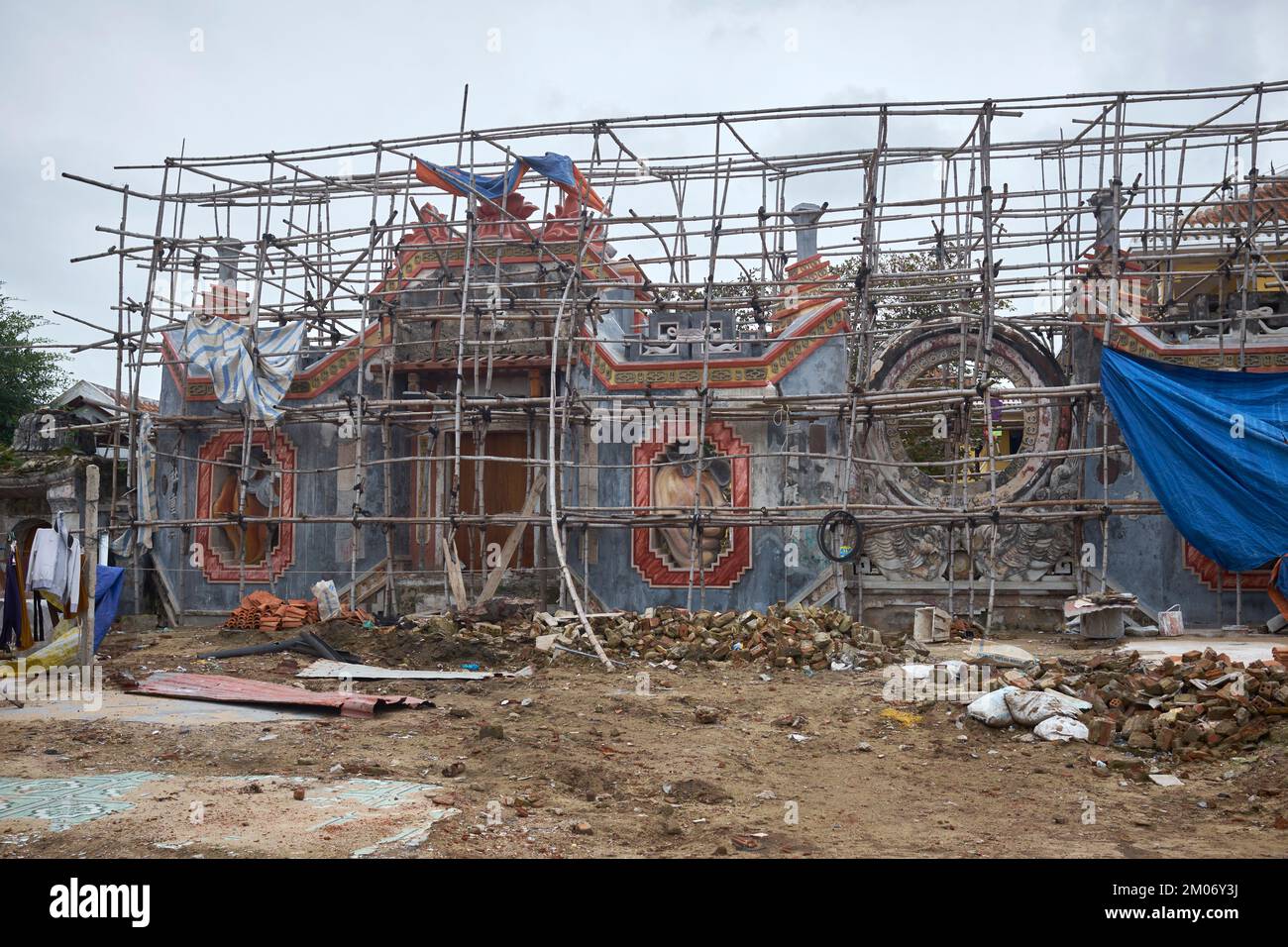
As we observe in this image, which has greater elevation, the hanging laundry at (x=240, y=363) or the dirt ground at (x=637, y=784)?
the hanging laundry at (x=240, y=363)

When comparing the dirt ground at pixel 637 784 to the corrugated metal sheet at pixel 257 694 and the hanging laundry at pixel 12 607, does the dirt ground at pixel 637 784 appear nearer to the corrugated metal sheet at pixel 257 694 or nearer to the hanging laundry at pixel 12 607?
the corrugated metal sheet at pixel 257 694

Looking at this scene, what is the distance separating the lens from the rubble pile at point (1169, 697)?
8250mm

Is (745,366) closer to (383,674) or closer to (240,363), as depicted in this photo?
(383,674)

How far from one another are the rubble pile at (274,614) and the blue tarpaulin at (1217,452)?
9786mm

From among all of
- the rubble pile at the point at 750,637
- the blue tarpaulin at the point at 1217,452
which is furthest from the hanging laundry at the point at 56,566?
the blue tarpaulin at the point at 1217,452

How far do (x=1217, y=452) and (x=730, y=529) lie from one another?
235 inches

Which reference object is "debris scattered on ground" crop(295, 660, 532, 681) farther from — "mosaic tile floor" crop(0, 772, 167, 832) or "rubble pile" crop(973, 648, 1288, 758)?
"rubble pile" crop(973, 648, 1288, 758)

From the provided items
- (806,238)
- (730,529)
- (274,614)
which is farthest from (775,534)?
(274,614)

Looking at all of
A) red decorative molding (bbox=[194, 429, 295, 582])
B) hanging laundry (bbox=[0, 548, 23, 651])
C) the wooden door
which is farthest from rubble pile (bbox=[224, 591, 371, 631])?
hanging laundry (bbox=[0, 548, 23, 651])

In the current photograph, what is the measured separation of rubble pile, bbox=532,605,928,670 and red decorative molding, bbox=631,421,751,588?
1.63 m

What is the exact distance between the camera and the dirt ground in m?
5.95

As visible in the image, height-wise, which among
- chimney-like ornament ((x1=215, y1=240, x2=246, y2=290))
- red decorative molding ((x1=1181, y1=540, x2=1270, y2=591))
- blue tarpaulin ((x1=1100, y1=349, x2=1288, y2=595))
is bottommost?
red decorative molding ((x1=1181, y1=540, x2=1270, y2=591))

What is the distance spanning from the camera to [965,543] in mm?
14797
